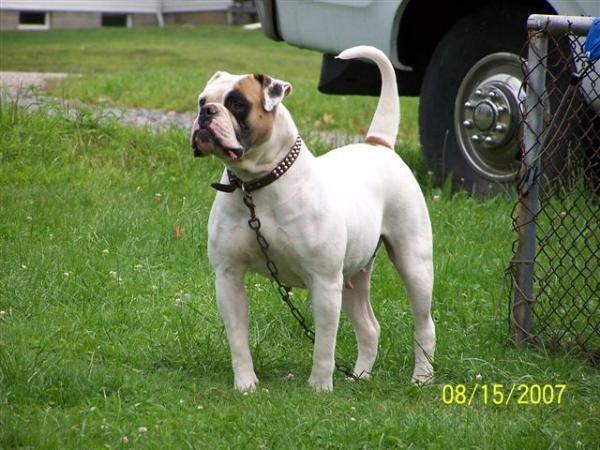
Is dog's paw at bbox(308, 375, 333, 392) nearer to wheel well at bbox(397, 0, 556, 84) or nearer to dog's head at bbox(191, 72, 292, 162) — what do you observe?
dog's head at bbox(191, 72, 292, 162)

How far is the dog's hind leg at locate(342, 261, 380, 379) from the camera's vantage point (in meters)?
5.09

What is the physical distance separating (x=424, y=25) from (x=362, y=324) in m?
3.31

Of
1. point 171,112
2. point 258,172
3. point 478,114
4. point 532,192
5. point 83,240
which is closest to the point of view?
point 258,172

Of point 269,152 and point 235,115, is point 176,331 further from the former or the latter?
point 235,115

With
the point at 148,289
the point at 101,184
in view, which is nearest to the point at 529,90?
the point at 148,289

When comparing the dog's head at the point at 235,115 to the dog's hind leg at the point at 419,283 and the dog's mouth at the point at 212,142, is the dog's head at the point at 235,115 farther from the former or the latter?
the dog's hind leg at the point at 419,283

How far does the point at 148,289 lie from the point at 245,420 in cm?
185

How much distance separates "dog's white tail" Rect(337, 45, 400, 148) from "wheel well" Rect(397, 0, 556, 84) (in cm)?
252

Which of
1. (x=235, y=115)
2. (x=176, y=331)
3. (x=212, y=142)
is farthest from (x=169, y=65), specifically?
(x=212, y=142)

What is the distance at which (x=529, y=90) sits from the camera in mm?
5262

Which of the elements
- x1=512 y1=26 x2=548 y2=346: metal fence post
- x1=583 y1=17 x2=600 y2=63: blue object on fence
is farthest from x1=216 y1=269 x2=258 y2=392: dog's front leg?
x1=583 y1=17 x2=600 y2=63: blue object on fence

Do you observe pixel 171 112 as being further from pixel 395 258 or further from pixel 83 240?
pixel 395 258

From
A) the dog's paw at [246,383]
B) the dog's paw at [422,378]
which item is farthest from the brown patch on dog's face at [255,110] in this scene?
the dog's paw at [422,378]

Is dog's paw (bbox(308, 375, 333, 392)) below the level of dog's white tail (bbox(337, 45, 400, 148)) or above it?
below
